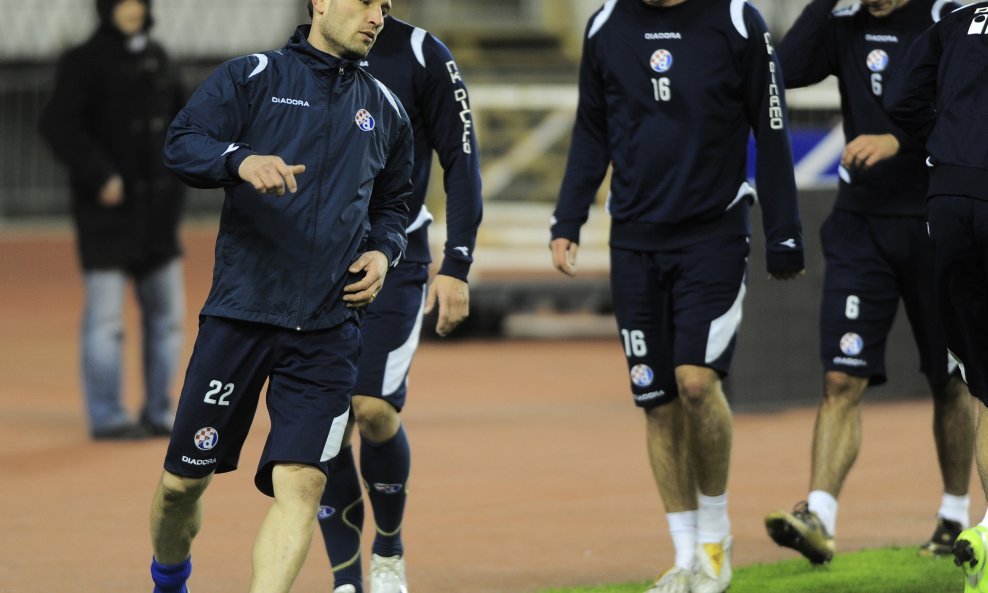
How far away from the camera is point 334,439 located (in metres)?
5.55

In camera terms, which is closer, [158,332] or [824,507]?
[824,507]

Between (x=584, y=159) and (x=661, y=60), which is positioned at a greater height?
(x=661, y=60)

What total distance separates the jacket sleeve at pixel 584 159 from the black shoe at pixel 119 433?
4896 mm

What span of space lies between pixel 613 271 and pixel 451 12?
798 inches

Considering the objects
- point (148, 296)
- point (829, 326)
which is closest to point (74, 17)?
point (148, 296)

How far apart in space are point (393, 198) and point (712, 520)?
188 centimetres

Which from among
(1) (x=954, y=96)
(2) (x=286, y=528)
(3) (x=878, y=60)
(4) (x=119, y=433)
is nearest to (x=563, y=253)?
(3) (x=878, y=60)

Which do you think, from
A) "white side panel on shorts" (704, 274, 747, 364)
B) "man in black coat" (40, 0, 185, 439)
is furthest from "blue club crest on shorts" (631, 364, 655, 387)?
"man in black coat" (40, 0, 185, 439)

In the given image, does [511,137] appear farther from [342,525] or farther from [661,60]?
[342,525]

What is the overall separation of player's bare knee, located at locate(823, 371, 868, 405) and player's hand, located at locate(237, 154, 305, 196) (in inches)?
125

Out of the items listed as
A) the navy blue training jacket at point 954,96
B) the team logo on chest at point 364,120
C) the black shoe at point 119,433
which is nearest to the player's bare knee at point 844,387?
the navy blue training jacket at point 954,96

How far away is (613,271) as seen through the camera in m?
7.00

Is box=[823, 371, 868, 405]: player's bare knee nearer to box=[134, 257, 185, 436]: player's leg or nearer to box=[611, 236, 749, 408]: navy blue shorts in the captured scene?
box=[611, 236, 749, 408]: navy blue shorts

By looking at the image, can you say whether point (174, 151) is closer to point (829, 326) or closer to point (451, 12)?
point (829, 326)
